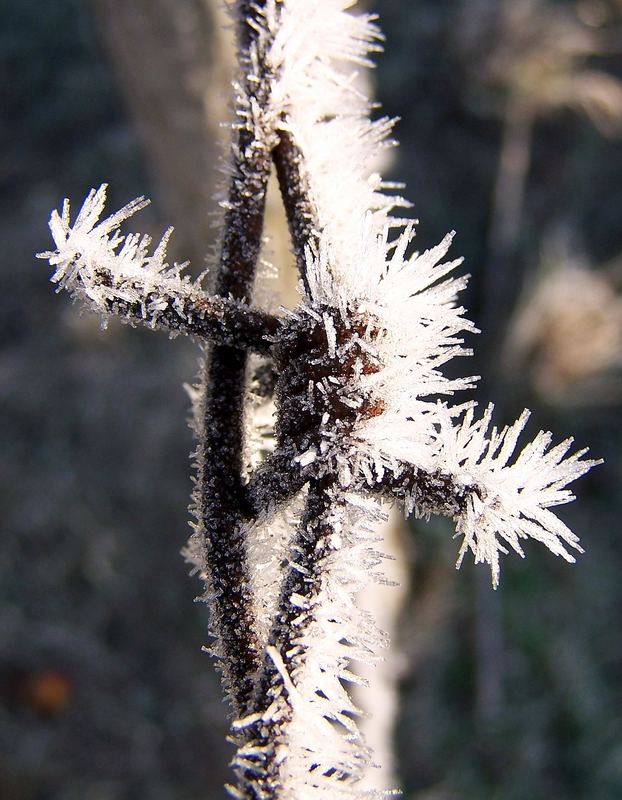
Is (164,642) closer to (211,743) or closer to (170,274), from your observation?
(211,743)

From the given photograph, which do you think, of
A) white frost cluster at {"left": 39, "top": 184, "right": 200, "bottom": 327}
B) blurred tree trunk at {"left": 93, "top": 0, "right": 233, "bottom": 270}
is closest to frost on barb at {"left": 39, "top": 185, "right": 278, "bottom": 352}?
white frost cluster at {"left": 39, "top": 184, "right": 200, "bottom": 327}

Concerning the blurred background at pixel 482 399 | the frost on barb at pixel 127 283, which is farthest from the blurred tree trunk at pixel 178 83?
the frost on barb at pixel 127 283

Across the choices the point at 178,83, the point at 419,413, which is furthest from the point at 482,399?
the point at 419,413

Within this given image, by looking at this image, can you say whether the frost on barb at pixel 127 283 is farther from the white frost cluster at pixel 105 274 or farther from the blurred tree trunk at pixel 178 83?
the blurred tree trunk at pixel 178 83

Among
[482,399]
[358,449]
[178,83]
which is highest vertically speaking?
[482,399]

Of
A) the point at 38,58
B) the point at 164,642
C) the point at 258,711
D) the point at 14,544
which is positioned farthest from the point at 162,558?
the point at 38,58

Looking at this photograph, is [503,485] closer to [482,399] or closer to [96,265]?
[96,265]

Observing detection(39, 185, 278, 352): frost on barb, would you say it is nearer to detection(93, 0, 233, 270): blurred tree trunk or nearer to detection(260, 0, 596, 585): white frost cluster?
detection(260, 0, 596, 585): white frost cluster
